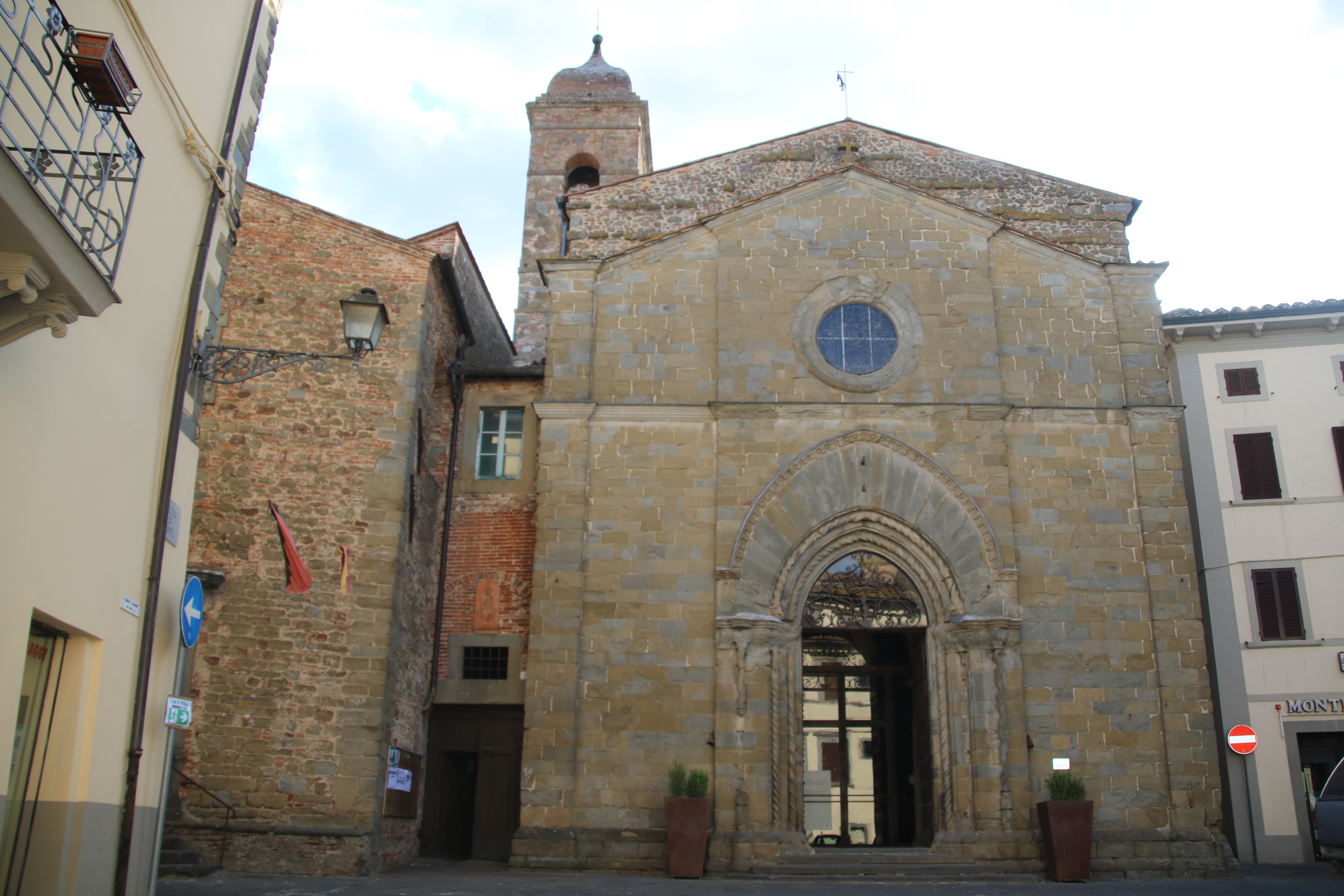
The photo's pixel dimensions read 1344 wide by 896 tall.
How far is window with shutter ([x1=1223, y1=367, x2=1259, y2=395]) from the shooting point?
18000 mm

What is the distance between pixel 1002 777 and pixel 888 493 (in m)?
3.86

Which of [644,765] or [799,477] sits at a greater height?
[799,477]

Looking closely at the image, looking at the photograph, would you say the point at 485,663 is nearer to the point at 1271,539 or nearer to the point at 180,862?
the point at 180,862

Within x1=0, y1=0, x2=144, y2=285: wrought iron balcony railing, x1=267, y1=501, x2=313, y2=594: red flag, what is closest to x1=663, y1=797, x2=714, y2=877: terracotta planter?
x1=267, y1=501, x2=313, y2=594: red flag

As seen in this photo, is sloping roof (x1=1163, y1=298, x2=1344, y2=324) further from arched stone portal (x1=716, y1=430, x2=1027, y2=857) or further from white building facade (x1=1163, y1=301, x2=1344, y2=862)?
arched stone portal (x1=716, y1=430, x2=1027, y2=857)

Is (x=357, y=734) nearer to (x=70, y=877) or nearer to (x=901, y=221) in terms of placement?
(x=70, y=877)

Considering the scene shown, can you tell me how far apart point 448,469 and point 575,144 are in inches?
496

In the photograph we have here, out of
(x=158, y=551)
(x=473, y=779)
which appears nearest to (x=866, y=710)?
(x=473, y=779)

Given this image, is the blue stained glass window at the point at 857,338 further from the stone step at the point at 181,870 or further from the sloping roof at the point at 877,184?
the stone step at the point at 181,870

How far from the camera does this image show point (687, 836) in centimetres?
1309

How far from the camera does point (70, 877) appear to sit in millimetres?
7160

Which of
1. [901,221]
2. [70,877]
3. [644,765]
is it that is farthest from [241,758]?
[901,221]

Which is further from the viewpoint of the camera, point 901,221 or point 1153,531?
point 901,221

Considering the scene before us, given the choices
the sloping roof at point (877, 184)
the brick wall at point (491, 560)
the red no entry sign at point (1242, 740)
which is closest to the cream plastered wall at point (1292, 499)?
the red no entry sign at point (1242, 740)
